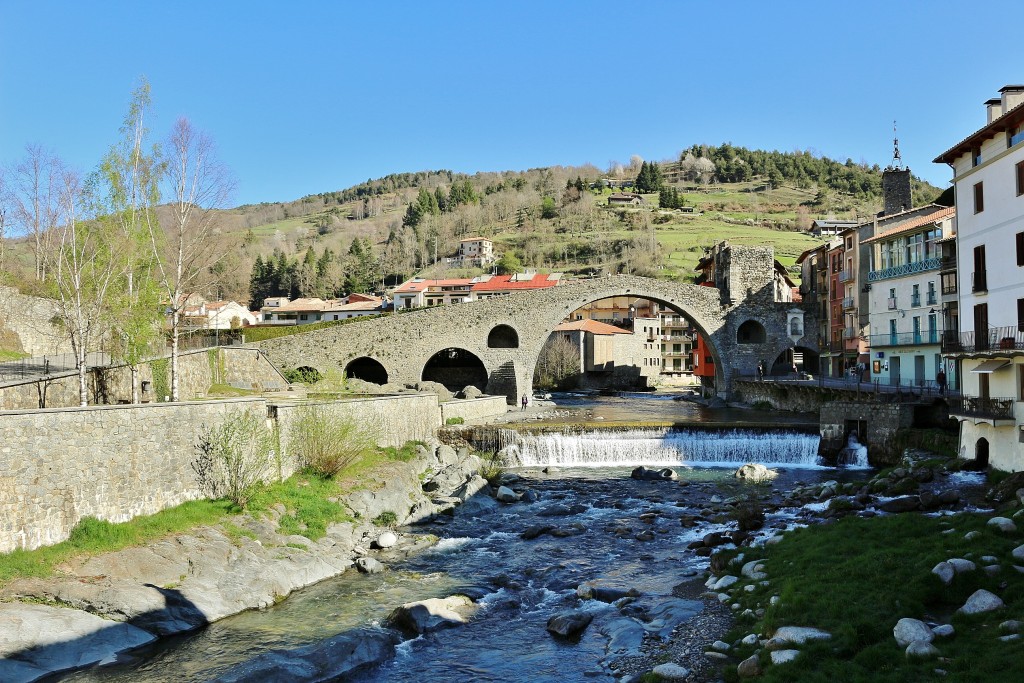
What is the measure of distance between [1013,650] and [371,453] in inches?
782

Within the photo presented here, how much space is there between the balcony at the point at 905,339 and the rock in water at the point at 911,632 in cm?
2849

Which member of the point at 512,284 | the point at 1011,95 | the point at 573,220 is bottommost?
the point at 1011,95

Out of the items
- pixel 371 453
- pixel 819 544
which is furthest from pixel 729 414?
pixel 819 544

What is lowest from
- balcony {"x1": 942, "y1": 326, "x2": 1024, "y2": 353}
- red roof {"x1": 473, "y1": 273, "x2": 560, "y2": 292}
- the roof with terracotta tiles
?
balcony {"x1": 942, "y1": 326, "x2": 1024, "y2": 353}

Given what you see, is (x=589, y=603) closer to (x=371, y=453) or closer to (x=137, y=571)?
(x=137, y=571)

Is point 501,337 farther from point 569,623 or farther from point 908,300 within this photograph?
point 569,623

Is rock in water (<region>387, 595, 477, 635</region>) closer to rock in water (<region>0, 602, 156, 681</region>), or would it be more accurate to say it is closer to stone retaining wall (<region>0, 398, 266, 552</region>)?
rock in water (<region>0, 602, 156, 681</region>)

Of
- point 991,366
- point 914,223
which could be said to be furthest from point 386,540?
point 914,223

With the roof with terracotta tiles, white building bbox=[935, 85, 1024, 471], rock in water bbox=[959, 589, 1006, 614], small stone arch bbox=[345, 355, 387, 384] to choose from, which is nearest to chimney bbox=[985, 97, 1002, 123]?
white building bbox=[935, 85, 1024, 471]

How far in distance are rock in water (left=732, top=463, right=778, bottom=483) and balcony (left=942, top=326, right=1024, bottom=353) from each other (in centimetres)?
747

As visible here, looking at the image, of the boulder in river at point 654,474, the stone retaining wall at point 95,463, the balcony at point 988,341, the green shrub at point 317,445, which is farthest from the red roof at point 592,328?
the stone retaining wall at point 95,463

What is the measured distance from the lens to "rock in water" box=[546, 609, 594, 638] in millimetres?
12641

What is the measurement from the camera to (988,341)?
66.4 feet

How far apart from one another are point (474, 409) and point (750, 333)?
89.8ft
